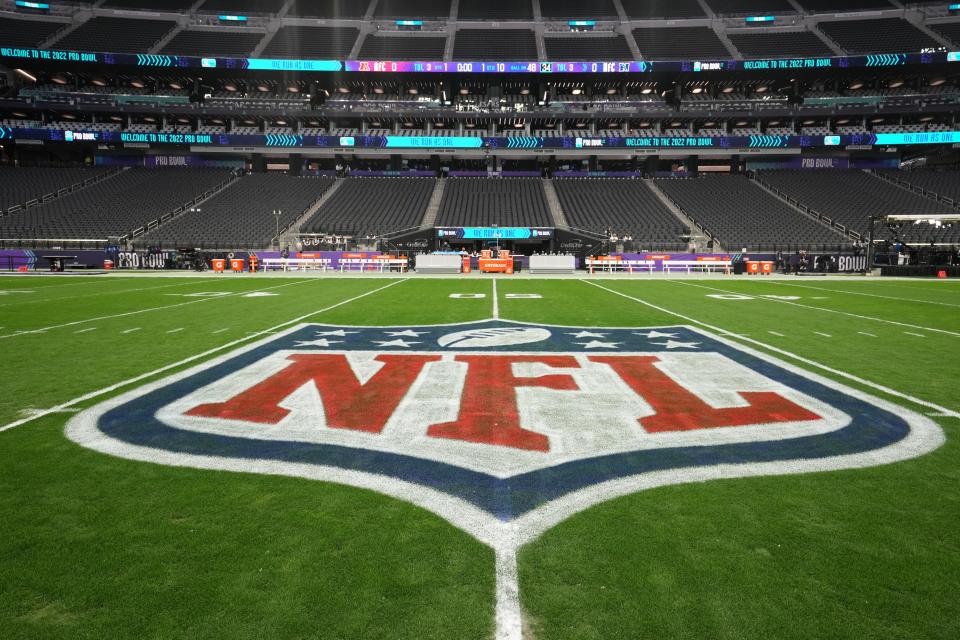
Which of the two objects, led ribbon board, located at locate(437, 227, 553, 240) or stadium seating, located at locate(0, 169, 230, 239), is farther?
led ribbon board, located at locate(437, 227, 553, 240)

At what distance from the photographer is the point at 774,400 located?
17.2 feet

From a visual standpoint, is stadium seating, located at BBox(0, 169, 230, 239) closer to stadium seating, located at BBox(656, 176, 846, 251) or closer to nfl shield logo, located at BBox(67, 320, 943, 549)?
nfl shield logo, located at BBox(67, 320, 943, 549)

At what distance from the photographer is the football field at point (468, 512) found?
2086 mm

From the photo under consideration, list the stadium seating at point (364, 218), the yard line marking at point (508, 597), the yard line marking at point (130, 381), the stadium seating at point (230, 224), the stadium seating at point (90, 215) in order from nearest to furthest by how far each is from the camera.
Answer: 1. the yard line marking at point (508, 597)
2. the yard line marking at point (130, 381)
3. the stadium seating at point (230, 224)
4. the stadium seating at point (90, 215)
5. the stadium seating at point (364, 218)

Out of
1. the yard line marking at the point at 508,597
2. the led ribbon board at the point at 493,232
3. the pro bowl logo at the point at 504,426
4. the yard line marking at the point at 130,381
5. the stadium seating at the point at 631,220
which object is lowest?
the yard line marking at the point at 508,597

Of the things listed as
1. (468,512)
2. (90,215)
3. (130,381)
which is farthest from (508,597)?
(90,215)

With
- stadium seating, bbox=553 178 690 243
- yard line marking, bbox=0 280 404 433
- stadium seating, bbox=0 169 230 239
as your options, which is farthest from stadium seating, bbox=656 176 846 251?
stadium seating, bbox=0 169 230 239

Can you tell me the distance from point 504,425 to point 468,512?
5.18ft

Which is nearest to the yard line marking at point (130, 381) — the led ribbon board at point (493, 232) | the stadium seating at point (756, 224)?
the led ribbon board at point (493, 232)

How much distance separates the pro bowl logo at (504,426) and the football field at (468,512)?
0.03m

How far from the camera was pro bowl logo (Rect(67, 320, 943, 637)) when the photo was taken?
11.0 ft

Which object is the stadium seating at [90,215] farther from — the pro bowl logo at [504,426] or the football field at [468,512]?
the pro bowl logo at [504,426]

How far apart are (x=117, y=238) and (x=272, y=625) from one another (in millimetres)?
49761

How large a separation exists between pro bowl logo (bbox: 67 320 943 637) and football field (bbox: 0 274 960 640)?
0.03 m
